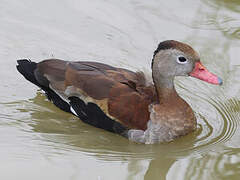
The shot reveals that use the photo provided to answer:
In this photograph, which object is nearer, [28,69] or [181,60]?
[181,60]

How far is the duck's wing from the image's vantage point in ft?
23.2

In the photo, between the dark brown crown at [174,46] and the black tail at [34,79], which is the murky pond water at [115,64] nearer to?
the black tail at [34,79]

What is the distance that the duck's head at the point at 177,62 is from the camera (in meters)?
7.03

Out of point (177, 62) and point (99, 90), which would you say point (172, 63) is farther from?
point (99, 90)

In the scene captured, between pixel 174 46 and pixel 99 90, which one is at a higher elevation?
pixel 174 46

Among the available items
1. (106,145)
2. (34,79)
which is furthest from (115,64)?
(106,145)

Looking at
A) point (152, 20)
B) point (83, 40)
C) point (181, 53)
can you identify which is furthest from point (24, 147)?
point (152, 20)

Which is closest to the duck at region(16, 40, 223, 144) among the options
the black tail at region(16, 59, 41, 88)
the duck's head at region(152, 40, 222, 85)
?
the duck's head at region(152, 40, 222, 85)

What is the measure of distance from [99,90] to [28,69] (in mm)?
1040

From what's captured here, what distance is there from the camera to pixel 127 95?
278 inches

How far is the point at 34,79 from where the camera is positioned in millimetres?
7672

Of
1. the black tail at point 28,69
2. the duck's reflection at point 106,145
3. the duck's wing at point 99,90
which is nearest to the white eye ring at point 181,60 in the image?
the duck's wing at point 99,90

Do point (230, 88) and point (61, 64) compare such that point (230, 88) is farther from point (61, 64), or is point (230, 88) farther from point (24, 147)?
point (24, 147)

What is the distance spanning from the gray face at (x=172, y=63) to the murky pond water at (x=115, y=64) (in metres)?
0.76
